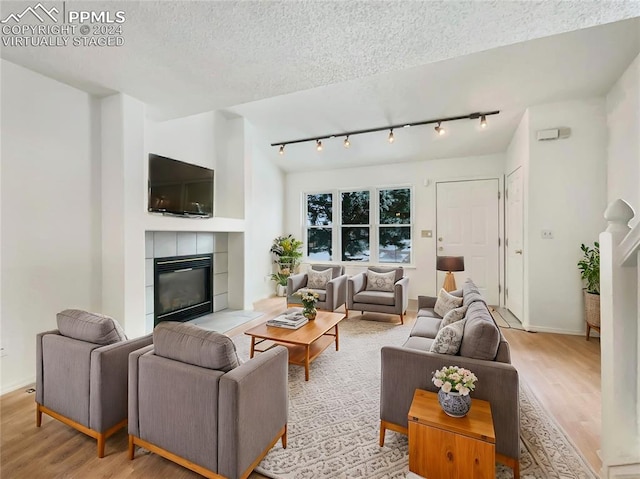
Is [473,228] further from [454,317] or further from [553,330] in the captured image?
[454,317]

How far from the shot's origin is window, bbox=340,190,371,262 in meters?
6.03

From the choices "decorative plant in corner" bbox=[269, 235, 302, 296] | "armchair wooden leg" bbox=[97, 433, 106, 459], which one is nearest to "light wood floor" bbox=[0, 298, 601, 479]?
"armchair wooden leg" bbox=[97, 433, 106, 459]

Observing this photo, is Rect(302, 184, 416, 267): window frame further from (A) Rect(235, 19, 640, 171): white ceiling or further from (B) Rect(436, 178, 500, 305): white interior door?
(A) Rect(235, 19, 640, 171): white ceiling

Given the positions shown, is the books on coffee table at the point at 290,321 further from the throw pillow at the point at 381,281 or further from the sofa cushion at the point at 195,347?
the throw pillow at the point at 381,281

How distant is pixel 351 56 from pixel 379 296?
3089mm

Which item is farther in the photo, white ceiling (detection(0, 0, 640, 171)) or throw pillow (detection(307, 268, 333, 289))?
throw pillow (detection(307, 268, 333, 289))

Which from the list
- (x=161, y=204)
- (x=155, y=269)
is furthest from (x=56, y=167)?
(x=155, y=269)

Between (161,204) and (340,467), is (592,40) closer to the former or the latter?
(340,467)

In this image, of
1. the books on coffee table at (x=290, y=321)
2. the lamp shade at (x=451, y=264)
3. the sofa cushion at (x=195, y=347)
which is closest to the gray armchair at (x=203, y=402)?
the sofa cushion at (x=195, y=347)

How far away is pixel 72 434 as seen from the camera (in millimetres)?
1898

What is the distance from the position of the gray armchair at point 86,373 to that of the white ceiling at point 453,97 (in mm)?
3383

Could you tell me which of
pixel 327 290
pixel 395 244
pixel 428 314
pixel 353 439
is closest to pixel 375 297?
pixel 327 290

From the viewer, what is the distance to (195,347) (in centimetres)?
151

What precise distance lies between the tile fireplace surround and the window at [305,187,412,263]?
204 cm
